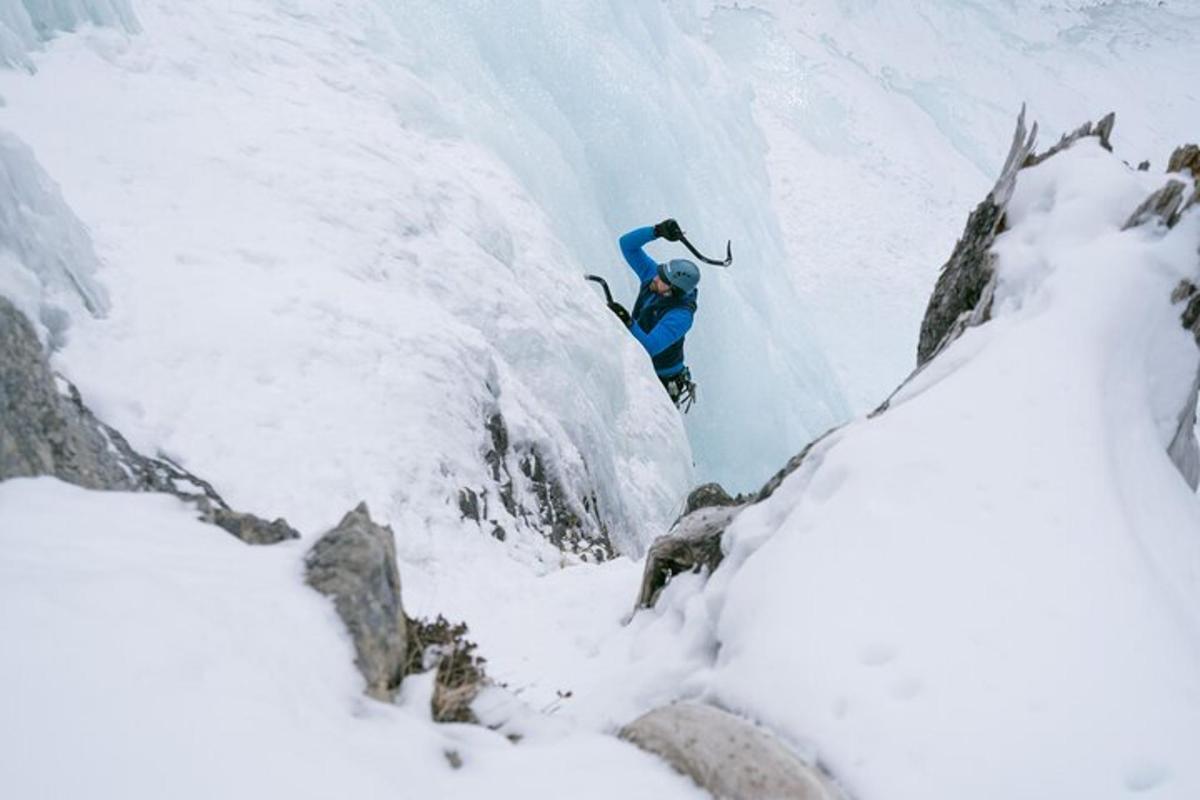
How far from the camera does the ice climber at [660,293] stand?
364 inches

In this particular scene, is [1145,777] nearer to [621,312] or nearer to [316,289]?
[316,289]

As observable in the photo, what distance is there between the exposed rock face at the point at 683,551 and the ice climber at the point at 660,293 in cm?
481

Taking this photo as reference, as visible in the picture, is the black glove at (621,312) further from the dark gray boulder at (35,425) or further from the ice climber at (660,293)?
the dark gray boulder at (35,425)

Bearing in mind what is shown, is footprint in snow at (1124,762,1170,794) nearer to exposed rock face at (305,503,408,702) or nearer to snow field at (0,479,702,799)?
snow field at (0,479,702,799)

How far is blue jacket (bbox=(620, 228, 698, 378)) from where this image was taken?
953 cm

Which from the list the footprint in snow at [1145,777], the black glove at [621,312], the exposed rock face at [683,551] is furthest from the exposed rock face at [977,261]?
the black glove at [621,312]

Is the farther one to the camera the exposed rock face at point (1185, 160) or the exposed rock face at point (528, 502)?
the exposed rock face at point (528, 502)

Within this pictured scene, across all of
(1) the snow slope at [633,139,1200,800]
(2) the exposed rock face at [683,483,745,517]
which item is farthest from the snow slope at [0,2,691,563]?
(1) the snow slope at [633,139,1200,800]

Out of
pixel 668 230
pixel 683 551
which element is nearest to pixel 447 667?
pixel 683 551

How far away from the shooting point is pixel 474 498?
6.42 meters

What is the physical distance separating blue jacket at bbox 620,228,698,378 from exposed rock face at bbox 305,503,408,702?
6.81 metres

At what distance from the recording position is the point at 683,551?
4633mm

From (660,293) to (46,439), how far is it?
720 cm

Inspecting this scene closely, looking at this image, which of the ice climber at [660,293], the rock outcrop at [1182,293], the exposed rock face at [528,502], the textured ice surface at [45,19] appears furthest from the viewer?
the ice climber at [660,293]
